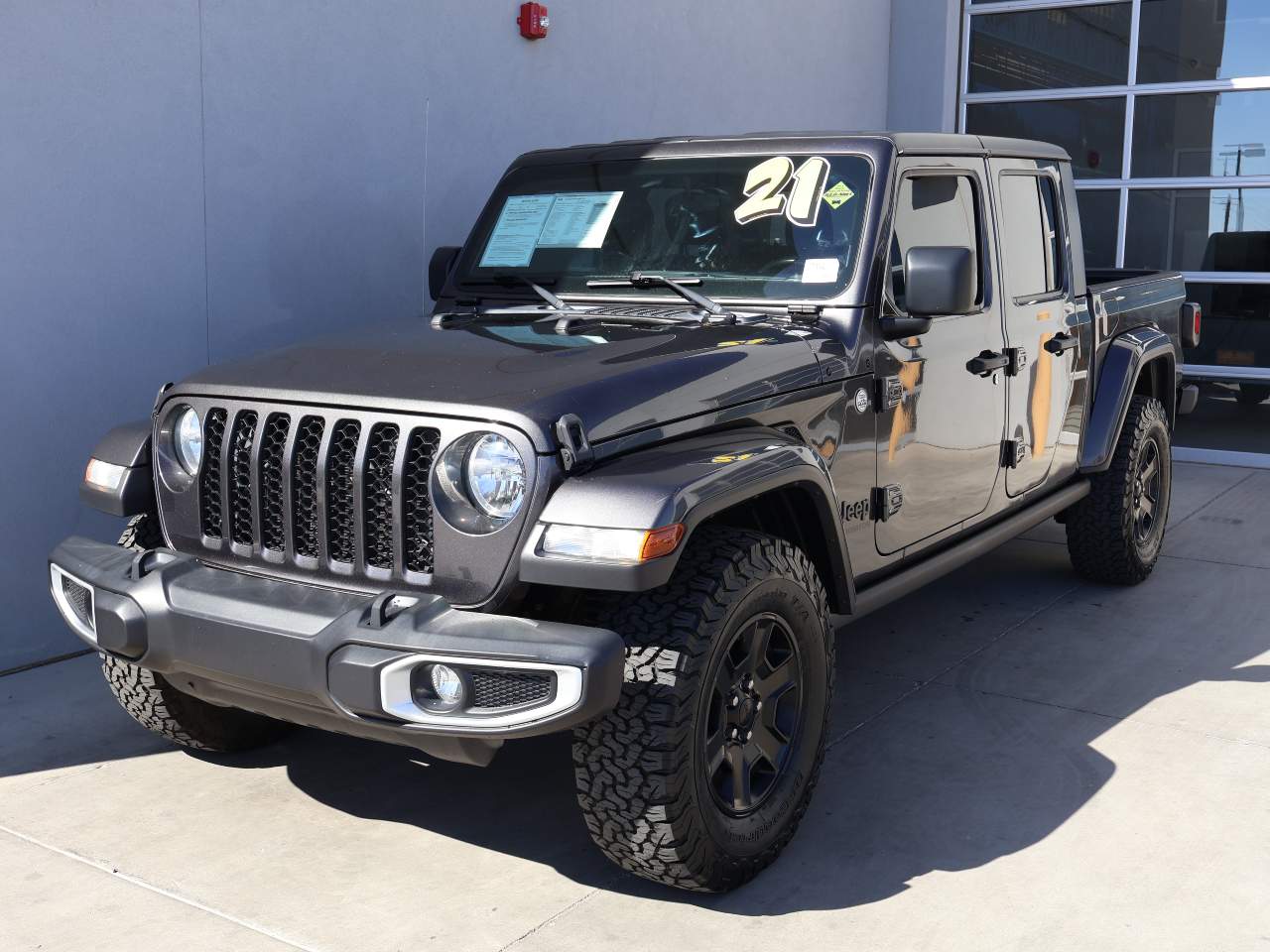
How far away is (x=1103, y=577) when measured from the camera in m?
5.70

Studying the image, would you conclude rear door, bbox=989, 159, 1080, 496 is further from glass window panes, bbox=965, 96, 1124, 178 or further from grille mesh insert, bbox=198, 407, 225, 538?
glass window panes, bbox=965, 96, 1124, 178

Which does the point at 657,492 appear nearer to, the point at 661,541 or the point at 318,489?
the point at 661,541

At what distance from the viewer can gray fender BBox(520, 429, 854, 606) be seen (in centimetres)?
268

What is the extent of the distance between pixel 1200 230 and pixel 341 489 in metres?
7.93

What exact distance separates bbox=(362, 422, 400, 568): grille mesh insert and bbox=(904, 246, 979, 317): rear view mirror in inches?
61.2

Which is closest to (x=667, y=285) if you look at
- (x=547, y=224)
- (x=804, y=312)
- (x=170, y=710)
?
(x=804, y=312)

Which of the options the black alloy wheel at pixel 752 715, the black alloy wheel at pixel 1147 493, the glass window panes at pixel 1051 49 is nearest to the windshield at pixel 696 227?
the black alloy wheel at pixel 752 715

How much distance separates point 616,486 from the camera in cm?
275

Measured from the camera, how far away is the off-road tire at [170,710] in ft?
11.7

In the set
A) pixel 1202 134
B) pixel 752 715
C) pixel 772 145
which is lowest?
pixel 752 715

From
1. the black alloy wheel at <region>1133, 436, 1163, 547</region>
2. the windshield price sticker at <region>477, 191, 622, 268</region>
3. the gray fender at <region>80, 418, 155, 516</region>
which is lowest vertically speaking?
the black alloy wheel at <region>1133, 436, 1163, 547</region>

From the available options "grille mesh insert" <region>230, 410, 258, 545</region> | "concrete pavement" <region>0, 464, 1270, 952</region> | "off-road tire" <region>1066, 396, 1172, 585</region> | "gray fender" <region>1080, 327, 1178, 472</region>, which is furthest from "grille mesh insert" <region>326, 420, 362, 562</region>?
"off-road tire" <region>1066, 396, 1172, 585</region>

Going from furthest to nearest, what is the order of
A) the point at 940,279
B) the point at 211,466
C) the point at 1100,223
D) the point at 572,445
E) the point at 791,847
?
the point at 1100,223
the point at 940,279
the point at 791,847
the point at 211,466
the point at 572,445

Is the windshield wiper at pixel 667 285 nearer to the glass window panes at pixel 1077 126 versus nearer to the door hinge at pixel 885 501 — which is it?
the door hinge at pixel 885 501
